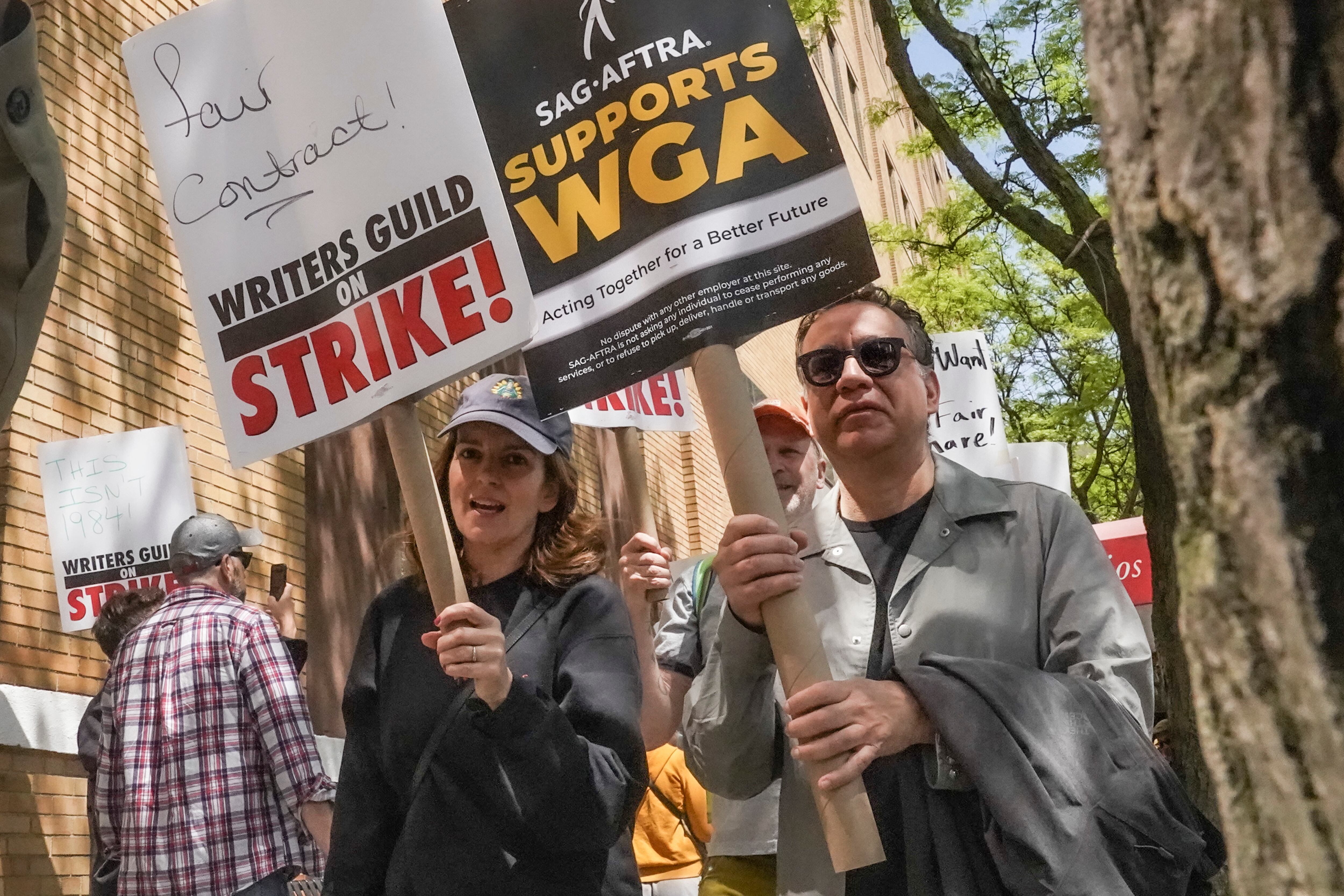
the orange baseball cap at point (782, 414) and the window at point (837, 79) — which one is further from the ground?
the window at point (837, 79)

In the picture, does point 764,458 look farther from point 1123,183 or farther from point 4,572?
point 4,572

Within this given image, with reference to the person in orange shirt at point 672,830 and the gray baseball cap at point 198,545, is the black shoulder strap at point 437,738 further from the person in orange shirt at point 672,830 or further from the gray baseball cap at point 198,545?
the person in orange shirt at point 672,830

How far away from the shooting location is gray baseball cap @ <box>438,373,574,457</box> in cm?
350

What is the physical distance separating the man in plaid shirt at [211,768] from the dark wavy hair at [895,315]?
2.04 m

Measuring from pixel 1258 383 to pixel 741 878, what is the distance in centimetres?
330

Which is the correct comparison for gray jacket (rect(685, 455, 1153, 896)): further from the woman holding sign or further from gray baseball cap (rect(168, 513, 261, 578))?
gray baseball cap (rect(168, 513, 261, 578))

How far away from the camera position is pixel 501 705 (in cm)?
302

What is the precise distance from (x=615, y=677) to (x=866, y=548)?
1.90 feet

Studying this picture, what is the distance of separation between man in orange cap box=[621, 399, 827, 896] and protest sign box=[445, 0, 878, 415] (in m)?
0.38

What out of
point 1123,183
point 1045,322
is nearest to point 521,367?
point 1123,183

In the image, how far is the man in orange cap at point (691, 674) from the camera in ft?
11.5

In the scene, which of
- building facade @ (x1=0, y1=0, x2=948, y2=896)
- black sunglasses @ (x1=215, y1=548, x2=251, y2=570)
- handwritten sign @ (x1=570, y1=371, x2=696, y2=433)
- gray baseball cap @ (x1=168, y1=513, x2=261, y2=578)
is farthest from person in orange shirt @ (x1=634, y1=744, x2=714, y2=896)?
gray baseball cap @ (x1=168, y1=513, x2=261, y2=578)

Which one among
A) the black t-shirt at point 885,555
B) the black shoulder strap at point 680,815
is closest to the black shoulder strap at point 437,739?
the black t-shirt at point 885,555

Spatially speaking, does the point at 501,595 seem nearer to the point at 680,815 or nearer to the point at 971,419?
the point at 680,815
